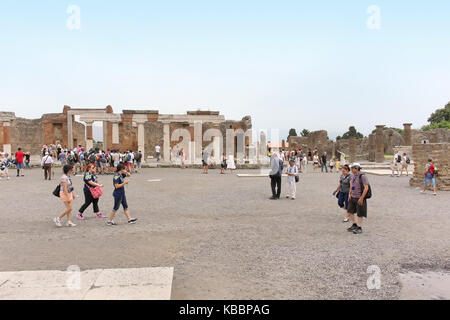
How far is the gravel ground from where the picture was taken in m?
4.21

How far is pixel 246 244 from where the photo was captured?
5863mm

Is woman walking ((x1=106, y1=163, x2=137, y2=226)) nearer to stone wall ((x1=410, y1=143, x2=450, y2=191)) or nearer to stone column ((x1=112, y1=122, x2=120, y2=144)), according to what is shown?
stone wall ((x1=410, y1=143, x2=450, y2=191))

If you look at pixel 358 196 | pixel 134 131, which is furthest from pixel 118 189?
pixel 134 131

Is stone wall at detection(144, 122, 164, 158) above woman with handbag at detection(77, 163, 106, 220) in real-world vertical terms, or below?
above

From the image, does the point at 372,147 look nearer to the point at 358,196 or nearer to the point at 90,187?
the point at 358,196

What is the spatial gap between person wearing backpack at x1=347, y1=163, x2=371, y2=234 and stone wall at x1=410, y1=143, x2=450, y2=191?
883 centimetres

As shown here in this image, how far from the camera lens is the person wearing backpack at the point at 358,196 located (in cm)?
662

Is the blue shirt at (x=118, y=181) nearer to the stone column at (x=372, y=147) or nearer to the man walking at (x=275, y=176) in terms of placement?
the man walking at (x=275, y=176)

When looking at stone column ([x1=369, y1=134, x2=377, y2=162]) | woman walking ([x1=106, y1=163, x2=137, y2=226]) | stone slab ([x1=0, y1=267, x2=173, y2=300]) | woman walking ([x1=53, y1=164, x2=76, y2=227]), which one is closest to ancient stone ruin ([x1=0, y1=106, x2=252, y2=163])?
stone column ([x1=369, y1=134, x2=377, y2=162])

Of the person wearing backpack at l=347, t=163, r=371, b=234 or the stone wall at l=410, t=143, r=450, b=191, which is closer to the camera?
the person wearing backpack at l=347, t=163, r=371, b=234

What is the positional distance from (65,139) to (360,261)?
34548mm

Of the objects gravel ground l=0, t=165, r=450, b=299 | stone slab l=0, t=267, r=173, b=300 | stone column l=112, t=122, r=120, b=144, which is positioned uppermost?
stone column l=112, t=122, r=120, b=144

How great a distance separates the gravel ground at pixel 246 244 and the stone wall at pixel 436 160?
410 cm

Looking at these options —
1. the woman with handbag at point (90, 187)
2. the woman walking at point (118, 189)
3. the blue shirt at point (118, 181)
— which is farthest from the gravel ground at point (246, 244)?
the blue shirt at point (118, 181)
